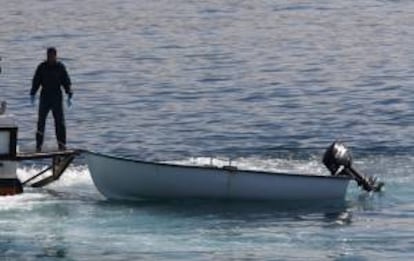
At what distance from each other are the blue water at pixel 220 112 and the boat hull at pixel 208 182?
0.27 metres

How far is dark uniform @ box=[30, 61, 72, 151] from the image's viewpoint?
124 ft

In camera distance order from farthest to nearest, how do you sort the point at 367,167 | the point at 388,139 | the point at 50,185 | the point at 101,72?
the point at 101,72 < the point at 388,139 < the point at 367,167 < the point at 50,185

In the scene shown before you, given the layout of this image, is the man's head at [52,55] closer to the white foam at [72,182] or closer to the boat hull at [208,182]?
the boat hull at [208,182]

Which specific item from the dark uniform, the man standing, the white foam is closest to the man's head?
the man standing

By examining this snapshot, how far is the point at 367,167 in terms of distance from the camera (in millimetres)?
40469

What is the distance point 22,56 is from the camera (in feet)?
202

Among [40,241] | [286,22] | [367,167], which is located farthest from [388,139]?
[286,22]

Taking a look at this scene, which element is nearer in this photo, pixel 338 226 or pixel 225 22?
pixel 338 226

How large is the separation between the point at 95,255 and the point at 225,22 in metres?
40.3

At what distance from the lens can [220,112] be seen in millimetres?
50656

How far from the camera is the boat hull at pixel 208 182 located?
119 feet

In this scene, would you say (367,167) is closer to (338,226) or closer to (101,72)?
(338,226)

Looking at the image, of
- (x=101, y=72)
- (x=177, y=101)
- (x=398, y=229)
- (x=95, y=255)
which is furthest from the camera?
(x=101, y=72)

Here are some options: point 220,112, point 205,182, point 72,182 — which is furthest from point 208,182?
point 220,112
